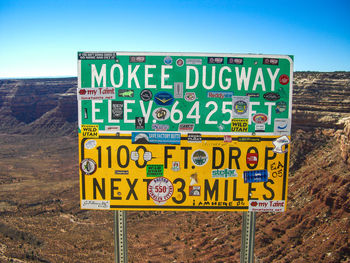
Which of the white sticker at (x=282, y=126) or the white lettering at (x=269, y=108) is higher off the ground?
the white lettering at (x=269, y=108)

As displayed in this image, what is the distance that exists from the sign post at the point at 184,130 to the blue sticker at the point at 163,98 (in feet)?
0.04

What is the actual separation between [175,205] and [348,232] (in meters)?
12.0

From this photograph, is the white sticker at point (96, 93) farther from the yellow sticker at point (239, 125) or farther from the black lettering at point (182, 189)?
the yellow sticker at point (239, 125)

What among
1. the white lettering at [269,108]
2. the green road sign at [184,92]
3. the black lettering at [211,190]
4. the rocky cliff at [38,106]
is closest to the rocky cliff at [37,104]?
the rocky cliff at [38,106]

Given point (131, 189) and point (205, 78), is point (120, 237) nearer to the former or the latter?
point (131, 189)

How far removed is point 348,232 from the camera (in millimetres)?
11586

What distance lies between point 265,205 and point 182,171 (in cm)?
109

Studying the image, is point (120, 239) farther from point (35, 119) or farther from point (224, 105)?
point (35, 119)

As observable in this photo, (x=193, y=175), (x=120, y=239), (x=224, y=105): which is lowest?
Answer: (x=120, y=239)

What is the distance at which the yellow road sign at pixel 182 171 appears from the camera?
10.1ft

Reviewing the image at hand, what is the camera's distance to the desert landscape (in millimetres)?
13242

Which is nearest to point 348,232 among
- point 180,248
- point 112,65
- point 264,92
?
point 180,248

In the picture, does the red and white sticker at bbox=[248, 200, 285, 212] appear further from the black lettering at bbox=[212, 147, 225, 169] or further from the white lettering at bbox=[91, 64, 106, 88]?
the white lettering at bbox=[91, 64, 106, 88]

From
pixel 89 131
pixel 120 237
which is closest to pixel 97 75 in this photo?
pixel 89 131
